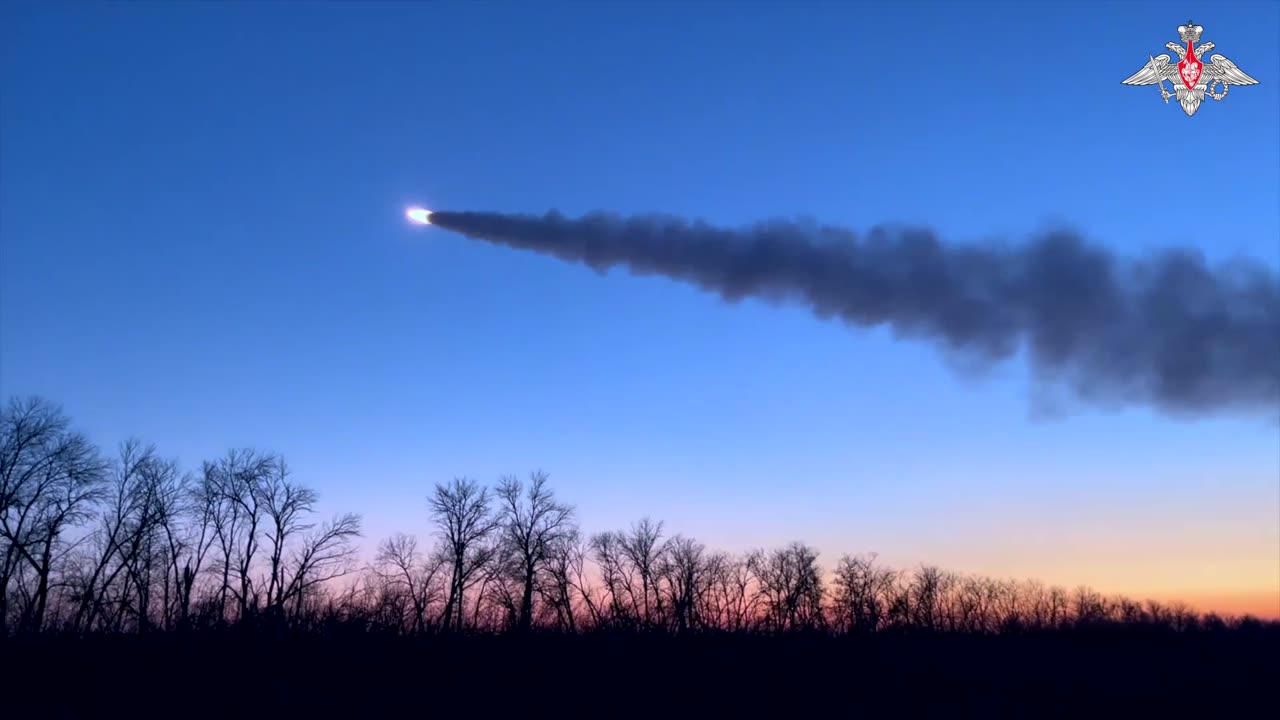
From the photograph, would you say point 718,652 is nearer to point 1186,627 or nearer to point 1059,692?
point 1059,692

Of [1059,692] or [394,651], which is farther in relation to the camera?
[1059,692]

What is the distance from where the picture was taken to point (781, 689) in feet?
64.9

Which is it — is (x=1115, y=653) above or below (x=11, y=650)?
below

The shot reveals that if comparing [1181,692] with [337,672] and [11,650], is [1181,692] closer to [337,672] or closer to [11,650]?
[337,672]

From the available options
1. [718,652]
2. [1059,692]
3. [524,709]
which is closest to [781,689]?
[718,652]

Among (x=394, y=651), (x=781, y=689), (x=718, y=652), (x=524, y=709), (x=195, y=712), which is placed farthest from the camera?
(x=718, y=652)

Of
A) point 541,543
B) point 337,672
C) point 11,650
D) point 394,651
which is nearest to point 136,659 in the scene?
point 11,650

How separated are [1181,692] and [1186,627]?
17.0 metres

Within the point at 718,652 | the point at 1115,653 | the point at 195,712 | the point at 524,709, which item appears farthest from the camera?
the point at 1115,653

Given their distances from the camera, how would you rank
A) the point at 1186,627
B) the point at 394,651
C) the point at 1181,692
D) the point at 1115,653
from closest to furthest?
the point at 394,651
the point at 1181,692
the point at 1115,653
the point at 1186,627

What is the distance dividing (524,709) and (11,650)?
34.6 feet

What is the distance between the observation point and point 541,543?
7012 cm

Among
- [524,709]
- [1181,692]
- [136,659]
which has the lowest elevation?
[1181,692]

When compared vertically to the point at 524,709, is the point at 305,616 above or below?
above
